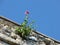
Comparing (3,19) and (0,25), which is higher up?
(3,19)

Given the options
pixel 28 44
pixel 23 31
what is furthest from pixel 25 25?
A: pixel 28 44

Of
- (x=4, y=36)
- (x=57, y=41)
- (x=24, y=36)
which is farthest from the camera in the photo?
(x=57, y=41)

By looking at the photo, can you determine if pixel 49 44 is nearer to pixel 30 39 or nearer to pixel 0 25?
pixel 30 39

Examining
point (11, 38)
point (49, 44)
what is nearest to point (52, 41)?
point (49, 44)

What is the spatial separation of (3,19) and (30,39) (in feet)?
2.91

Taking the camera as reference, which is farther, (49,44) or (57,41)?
(57,41)

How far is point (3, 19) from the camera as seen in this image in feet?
19.7

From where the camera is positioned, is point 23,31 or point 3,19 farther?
point 3,19

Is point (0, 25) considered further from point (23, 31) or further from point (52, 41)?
point (52, 41)

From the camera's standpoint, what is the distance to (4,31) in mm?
5266

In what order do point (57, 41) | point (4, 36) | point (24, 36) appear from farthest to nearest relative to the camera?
point (57, 41), point (24, 36), point (4, 36)

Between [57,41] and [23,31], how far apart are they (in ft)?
2.83

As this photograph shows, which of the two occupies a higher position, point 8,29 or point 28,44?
point 8,29

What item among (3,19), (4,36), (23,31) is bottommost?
(4,36)
